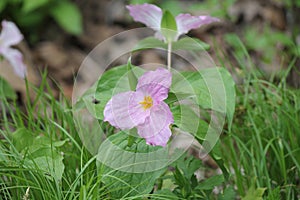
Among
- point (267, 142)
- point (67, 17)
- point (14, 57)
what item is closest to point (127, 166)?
point (267, 142)

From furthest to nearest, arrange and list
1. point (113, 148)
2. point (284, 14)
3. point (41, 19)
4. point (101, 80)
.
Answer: point (284, 14) → point (41, 19) → point (101, 80) → point (113, 148)

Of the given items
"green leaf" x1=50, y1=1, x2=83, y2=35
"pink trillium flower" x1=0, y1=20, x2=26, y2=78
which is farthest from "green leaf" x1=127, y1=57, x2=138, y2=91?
"green leaf" x1=50, y1=1, x2=83, y2=35

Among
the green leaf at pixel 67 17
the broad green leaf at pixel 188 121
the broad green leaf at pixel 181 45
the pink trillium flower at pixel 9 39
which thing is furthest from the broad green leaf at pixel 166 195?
the green leaf at pixel 67 17

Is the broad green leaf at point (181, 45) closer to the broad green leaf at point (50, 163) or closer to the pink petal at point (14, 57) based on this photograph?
the broad green leaf at point (50, 163)

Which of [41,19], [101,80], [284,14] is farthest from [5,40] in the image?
[284,14]

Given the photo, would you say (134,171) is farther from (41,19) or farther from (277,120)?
(41,19)
